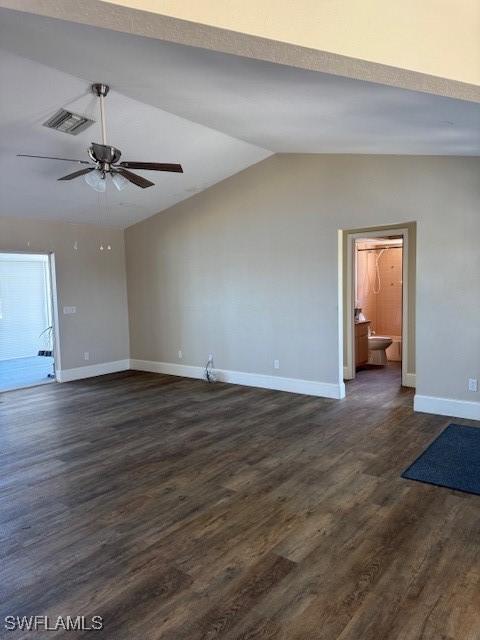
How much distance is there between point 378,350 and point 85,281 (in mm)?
5211

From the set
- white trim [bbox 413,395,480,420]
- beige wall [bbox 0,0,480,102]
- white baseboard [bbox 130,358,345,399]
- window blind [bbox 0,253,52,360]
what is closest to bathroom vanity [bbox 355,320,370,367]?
white baseboard [bbox 130,358,345,399]

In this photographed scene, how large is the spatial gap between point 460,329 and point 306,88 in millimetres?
3044

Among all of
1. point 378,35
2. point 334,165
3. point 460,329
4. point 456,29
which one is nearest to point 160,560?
point 378,35

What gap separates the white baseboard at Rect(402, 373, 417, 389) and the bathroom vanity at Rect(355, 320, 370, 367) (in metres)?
1.18

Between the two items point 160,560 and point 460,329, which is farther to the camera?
point 460,329

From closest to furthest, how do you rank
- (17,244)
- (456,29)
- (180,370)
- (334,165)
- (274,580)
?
(456,29)
(274,580)
(334,165)
(17,244)
(180,370)

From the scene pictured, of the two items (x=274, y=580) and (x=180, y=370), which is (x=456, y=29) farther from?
(x=180, y=370)

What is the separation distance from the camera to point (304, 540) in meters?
2.47

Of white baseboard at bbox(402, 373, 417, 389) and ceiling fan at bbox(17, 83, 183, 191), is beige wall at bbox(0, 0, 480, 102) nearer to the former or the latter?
ceiling fan at bbox(17, 83, 183, 191)

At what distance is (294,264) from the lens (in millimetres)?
5727

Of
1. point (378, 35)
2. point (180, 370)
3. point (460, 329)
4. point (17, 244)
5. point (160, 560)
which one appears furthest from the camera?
point (180, 370)

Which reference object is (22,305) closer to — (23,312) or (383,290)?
(23,312)

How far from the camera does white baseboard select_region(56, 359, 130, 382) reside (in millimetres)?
7031

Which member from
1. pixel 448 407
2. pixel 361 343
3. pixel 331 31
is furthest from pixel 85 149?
pixel 361 343
